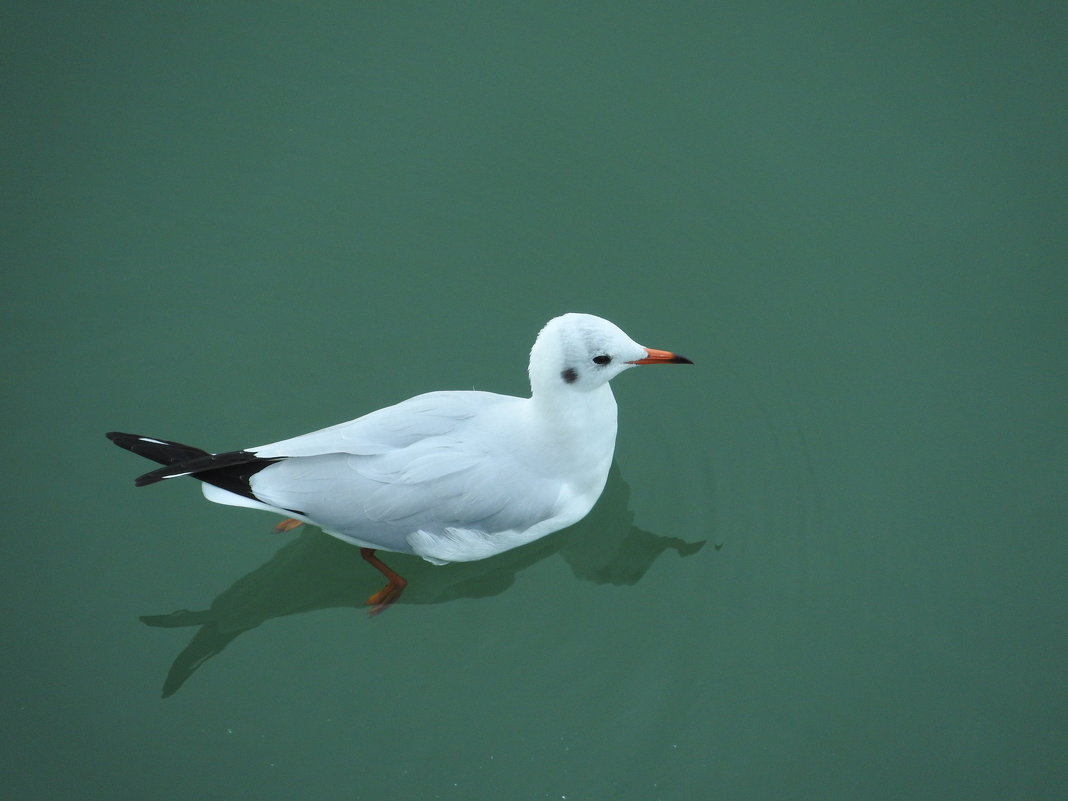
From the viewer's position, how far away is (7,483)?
4664mm

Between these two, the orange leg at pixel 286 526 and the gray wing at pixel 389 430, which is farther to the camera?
the orange leg at pixel 286 526

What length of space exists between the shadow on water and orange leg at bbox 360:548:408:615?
0.13ft

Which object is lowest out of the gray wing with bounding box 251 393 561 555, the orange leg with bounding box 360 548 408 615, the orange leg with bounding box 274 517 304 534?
the orange leg with bounding box 360 548 408 615

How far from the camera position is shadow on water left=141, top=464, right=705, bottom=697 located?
14.4ft

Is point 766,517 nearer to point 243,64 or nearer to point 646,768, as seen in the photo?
point 646,768

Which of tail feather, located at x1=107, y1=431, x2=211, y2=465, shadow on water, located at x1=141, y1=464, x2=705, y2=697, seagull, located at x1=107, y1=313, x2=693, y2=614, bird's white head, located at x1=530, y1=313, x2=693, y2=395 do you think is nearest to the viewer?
bird's white head, located at x1=530, y1=313, x2=693, y2=395

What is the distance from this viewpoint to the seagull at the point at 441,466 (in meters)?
4.00

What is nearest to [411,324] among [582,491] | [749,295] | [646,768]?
[582,491]

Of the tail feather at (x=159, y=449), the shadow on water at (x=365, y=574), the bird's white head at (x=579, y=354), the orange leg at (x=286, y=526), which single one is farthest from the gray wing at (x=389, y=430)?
the shadow on water at (x=365, y=574)

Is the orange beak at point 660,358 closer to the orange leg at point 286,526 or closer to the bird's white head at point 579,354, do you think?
the bird's white head at point 579,354

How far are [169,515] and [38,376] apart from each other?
3.48 feet

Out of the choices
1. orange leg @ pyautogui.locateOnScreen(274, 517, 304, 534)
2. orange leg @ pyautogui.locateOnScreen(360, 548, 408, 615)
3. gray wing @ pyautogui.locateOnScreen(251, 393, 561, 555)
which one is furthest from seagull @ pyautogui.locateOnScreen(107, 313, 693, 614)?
orange leg @ pyautogui.locateOnScreen(274, 517, 304, 534)

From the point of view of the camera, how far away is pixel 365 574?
→ 4566mm

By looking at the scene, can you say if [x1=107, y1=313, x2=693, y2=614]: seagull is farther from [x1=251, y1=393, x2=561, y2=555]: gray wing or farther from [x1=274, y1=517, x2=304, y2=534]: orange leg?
[x1=274, y1=517, x2=304, y2=534]: orange leg
